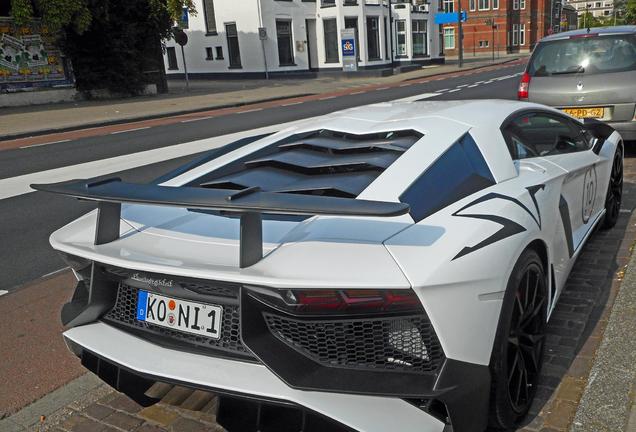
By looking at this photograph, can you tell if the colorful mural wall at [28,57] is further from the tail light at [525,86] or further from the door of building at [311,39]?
the tail light at [525,86]

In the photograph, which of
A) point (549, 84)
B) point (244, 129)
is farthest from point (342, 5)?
point (549, 84)

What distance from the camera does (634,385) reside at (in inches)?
111

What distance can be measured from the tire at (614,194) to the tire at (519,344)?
2574 millimetres

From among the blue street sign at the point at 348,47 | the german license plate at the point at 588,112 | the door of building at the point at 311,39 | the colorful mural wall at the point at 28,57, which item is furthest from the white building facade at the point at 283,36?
the german license plate at the point at 588,112

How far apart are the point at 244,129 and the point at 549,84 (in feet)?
25.8

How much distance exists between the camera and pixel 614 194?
5.17 metres

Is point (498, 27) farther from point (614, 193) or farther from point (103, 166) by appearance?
point (614, 193)

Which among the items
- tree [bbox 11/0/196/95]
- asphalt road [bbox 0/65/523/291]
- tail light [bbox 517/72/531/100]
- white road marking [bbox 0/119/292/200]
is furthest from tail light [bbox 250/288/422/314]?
tree [bbox 11/0/196/95]

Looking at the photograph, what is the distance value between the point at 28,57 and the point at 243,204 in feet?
83.5

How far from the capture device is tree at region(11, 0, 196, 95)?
76.5 ft

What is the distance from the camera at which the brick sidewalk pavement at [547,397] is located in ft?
8.89

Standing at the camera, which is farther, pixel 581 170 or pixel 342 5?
pixel 342 5

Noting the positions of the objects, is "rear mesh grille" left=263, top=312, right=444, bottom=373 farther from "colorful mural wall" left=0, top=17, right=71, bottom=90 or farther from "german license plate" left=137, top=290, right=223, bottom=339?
"colorful mural wall" left=0, top=17, right=71, bottom=90

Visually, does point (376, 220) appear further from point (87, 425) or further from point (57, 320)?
point (57, 320)
